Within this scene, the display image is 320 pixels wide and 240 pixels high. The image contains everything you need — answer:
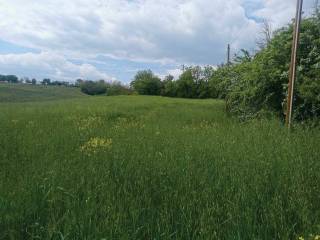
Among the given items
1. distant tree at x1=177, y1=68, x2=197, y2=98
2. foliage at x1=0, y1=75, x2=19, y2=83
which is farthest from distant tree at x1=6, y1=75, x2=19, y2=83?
distant tree at x1=177, y1=68, x2=197, y2=98

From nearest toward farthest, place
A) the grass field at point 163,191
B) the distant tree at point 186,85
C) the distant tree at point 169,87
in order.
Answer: the grass field at point 163,191 → the distant tree at point 186,85 → the distant tree at point 169,87

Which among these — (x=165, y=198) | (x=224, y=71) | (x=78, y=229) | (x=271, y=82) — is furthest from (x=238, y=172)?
(x=224, y=71)

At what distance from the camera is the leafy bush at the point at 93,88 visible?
9625cm

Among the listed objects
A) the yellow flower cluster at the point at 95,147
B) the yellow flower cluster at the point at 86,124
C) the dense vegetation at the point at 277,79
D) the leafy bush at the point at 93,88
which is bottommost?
the leafy bush at the point at 93,88

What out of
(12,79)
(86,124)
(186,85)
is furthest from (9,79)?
(86,124)

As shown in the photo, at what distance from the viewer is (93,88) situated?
3925 inches

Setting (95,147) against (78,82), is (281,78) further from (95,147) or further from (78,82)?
(78,82)

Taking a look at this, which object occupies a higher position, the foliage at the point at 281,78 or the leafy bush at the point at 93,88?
the foliage at the point at 281,78

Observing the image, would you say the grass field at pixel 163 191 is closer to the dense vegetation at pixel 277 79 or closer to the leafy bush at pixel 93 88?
the dense vegetation at pixel 277 79

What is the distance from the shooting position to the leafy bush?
9625cm

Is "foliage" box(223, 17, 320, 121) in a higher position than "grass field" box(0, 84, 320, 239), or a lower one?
higher

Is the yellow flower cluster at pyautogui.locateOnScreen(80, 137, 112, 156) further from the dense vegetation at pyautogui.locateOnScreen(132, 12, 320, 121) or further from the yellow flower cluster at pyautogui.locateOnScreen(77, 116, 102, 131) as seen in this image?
the dense vegetation at pyautogui.locateOnScreen(132, 12, 320, 121)

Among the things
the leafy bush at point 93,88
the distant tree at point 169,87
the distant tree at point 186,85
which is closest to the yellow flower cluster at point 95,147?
the distant tree at point 186,85

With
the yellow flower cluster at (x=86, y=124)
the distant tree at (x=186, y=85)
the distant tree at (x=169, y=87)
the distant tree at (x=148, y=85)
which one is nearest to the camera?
the yellow flower cluster at (x=86, y=124)
